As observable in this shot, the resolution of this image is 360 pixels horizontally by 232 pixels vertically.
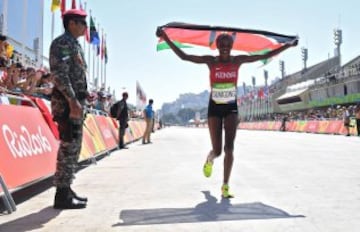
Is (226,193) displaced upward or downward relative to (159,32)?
downward

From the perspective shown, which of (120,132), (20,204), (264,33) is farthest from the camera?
(120,132)

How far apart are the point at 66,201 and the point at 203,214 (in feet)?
5.09

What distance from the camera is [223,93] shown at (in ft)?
20.9

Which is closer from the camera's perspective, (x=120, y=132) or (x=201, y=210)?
(x=201, y=210)

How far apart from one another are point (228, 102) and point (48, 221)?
276cm

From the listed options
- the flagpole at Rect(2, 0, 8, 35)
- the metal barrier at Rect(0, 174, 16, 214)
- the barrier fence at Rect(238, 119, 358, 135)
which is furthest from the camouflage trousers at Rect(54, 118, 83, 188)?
the barrier fence at Rect(238, 119, 358, 135)

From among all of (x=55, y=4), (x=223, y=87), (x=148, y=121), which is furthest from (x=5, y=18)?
(x=223, y=87)

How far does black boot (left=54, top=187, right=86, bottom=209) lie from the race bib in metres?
2.16

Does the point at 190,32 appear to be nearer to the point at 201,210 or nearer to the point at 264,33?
the point at 264,33

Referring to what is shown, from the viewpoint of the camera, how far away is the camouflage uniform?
5191mm

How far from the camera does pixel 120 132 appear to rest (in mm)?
16984

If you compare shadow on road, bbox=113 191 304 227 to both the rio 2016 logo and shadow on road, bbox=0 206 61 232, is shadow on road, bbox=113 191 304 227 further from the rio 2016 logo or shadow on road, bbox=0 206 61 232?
the rio 2016 logo

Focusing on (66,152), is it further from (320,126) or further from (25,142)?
(320,126)

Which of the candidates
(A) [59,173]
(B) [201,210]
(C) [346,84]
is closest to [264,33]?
(B) [201,210]
